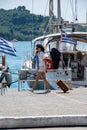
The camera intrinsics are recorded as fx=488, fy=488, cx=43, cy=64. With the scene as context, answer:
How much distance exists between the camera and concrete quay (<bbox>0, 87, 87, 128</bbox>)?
10055 mm

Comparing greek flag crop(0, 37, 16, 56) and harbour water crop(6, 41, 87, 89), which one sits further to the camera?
harbour water crop(6, 41, 87, 89)

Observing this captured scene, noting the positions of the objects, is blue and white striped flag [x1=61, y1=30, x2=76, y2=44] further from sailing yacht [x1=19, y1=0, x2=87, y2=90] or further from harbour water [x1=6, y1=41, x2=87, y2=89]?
harbour water [x1=6, y1=41, x2=87, y2=89]

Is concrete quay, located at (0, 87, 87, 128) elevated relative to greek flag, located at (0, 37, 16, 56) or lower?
lower

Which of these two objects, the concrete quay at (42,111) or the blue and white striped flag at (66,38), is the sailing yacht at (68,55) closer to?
the blue and white striped flag at (66,38)

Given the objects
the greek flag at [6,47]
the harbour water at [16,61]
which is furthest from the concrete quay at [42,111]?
the harbour water at [16,61]

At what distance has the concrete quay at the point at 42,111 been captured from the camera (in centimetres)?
1005

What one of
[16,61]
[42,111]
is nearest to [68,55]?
[42,111]

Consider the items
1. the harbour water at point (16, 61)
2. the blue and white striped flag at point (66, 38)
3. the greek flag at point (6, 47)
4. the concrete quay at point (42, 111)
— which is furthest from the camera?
the harbour water at point (16, 61)

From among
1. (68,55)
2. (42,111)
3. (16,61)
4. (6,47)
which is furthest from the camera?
(16,61)

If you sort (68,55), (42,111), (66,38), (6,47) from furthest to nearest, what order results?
(68,55) → (66,38) → (6,47) → (42,111)

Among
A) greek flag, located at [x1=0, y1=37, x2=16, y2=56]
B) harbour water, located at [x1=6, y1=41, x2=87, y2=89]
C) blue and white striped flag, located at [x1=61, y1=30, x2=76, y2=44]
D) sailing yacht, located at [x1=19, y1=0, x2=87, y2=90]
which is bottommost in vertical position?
harbour water, located at [x1=6, y1=41, x2=87, y2=89]

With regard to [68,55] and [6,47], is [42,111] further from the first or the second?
[68,55]

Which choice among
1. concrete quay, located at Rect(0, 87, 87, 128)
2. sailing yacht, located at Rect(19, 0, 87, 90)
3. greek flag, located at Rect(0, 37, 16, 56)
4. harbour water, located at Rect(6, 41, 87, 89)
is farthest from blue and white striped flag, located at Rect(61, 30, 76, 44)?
concrete quay, located at Rect(0, 87, 87, 128)

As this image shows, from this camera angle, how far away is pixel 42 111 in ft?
36.7
